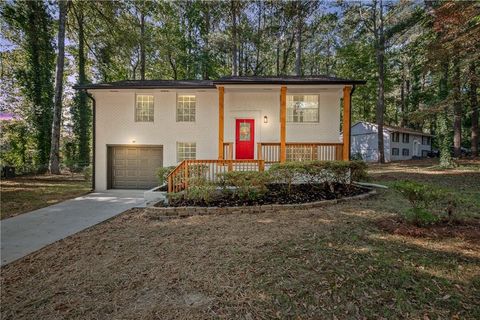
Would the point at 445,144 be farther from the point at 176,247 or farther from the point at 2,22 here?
the point at 2,22

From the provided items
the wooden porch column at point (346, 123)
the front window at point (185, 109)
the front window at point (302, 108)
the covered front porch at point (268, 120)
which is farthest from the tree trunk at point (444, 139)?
the front window at point (185, 109)

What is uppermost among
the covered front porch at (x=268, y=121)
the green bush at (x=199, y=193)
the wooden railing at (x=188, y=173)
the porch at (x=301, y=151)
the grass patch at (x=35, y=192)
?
the covered front porch at (x=268, y=121)

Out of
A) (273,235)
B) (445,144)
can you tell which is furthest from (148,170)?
(445,144)

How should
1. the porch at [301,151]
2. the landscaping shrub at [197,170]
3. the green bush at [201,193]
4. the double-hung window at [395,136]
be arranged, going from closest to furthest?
the green bush at [201,193] < the landscaping shrub at [197,170] < the porch at [301,151] < the double-hung window at [395,136]

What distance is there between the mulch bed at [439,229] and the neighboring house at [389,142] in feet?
61.4

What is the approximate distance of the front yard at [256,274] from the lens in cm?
259

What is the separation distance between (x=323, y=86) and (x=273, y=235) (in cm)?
Result: 689

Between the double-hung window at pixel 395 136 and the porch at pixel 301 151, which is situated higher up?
the double-hung window at pixel 395 136

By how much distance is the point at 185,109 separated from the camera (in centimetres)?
1066

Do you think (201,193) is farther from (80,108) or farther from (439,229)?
(80,108)

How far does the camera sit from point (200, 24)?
20.9m

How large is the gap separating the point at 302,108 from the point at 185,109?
530cm

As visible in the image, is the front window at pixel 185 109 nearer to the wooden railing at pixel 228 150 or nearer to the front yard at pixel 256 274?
the wooden railing at pixel 228 150

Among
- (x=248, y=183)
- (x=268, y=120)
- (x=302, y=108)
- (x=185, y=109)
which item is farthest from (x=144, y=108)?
(x=302, y=108)
